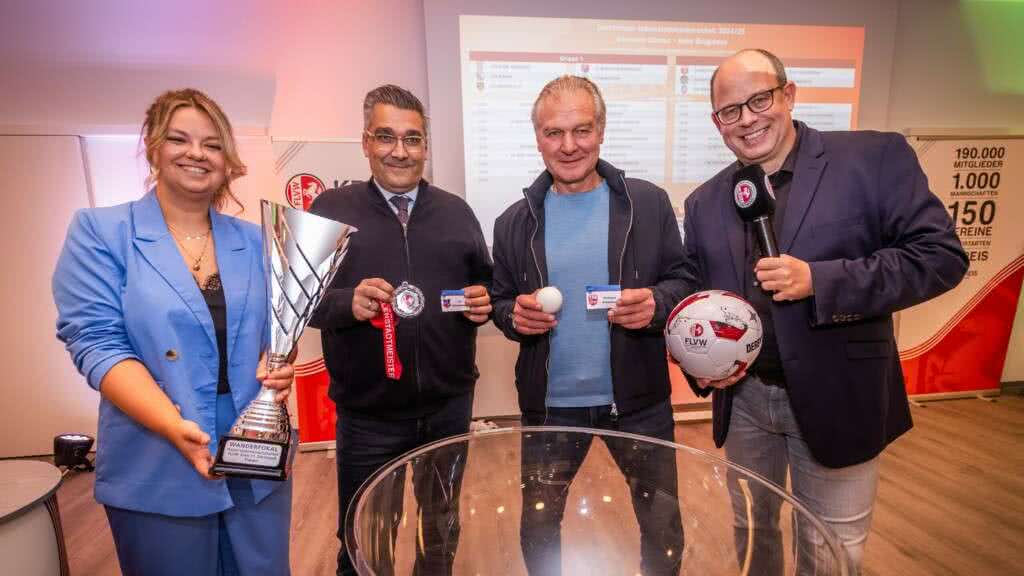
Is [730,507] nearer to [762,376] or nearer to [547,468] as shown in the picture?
[547,468]

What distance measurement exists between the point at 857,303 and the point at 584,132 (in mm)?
858

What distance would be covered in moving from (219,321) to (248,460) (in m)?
0.36

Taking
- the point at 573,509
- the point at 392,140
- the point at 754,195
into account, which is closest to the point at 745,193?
the point at 754,195

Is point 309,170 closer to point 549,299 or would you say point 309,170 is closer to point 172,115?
point 172,115

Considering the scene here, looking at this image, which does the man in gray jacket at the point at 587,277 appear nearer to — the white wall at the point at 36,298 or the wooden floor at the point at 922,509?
the wooden floor at the point at 922,509

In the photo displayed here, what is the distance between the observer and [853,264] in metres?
1.20

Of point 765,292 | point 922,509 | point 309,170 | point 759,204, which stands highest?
point 309,170

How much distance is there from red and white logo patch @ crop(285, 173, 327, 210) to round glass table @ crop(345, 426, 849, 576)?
9.28ft

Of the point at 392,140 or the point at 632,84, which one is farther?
the point at 632,84

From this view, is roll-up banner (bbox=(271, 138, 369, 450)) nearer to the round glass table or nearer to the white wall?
the white wall

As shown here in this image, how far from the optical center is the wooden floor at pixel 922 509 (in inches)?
88.9

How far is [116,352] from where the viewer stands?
1050 mm

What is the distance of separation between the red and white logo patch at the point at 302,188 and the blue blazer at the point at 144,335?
89.2 inches

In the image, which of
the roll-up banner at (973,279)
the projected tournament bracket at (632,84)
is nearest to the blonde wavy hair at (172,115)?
the projected tournament bracket at (632,84)
